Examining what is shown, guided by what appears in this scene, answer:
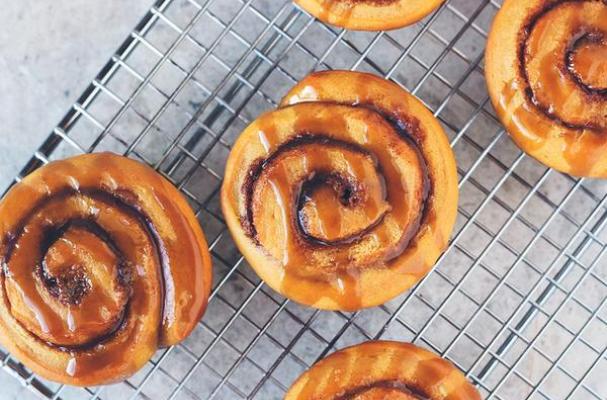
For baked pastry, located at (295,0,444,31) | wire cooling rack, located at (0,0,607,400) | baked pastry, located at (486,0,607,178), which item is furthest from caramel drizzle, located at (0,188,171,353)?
baked pastry, located at (486,0,607,178)

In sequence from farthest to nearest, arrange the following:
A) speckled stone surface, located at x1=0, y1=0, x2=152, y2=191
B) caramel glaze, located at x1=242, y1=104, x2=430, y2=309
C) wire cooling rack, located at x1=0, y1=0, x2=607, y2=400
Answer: speckled stone surface, located at x1=0, y1=0, x2=152, y2=191
wire cooling rack, located at x1=0, y1=0, x2=607, y2=400
caramel glaze, located at x1=242, y1=104, x2=430, y2=309

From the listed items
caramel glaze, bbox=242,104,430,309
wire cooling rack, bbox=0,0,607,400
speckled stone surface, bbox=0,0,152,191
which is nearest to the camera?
caramel glaze, bbox=242,104,430,309

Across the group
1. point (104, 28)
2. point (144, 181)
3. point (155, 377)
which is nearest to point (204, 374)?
point (155, 377)

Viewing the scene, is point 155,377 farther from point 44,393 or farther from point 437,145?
point 437,145

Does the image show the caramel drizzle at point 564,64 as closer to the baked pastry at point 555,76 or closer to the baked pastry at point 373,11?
the baked pastry at point 555,76

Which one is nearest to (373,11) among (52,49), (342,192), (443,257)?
(342,192)

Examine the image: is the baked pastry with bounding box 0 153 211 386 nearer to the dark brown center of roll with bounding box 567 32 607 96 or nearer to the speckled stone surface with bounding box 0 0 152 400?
the speckled stone surface with bounding box 0 0 152 400

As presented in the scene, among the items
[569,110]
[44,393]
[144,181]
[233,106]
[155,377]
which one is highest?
[569,110]
